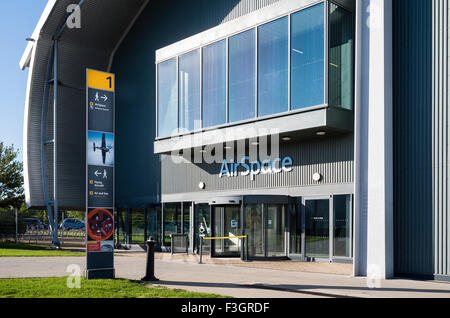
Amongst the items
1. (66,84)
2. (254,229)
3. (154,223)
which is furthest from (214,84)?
(66,84)

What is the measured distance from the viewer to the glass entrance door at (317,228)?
18609 mm

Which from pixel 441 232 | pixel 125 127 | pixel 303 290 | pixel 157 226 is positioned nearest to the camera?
pixel 303 290

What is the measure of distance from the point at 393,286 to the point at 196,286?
4462mm

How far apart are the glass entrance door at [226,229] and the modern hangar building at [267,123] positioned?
0.05 m

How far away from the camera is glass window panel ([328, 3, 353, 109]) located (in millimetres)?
17234

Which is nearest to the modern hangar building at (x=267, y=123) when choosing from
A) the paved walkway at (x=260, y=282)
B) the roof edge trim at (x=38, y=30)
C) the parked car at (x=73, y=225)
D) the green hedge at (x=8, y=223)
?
the roof edge trim at (x=38, y=30)

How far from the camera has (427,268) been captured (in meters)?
13.6

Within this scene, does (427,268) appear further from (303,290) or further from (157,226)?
(157,226)

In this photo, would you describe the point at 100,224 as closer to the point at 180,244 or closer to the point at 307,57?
the point at 307,57

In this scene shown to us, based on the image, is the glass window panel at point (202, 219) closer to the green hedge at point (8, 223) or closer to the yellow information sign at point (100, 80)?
the yellow information sign at point (100, 80)

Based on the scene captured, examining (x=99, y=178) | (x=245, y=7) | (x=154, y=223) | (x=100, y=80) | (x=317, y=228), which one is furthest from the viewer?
(x=154, y=223)

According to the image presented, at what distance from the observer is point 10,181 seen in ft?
148

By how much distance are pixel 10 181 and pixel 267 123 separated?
109 feet

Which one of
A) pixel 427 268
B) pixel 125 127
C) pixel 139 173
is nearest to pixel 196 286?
pixel 427 268
